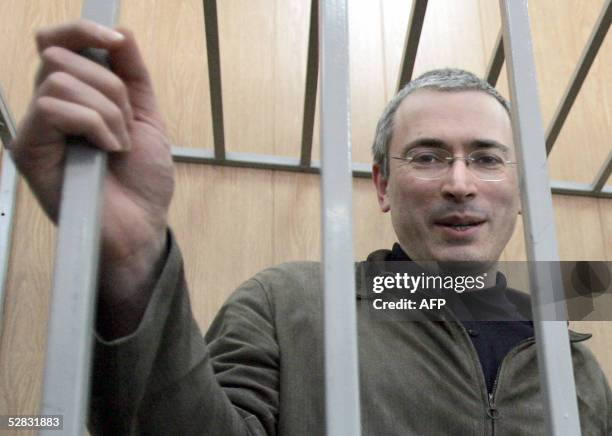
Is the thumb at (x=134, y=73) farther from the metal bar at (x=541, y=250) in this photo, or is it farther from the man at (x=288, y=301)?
the metal bar at (x=541, y=250)

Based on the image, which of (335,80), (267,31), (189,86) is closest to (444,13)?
(267,31)

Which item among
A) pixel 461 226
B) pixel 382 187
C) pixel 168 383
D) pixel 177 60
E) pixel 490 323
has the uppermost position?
pixel 177 60

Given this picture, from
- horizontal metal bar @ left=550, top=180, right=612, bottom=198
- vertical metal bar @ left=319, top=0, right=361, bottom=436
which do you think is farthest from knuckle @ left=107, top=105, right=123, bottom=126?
horizontal metal bar @ left=550, top=180, right=612, bottom=198

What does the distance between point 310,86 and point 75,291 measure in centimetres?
73

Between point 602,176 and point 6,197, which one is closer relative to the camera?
point 6,197

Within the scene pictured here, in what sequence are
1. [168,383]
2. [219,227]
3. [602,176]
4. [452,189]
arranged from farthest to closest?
Answer: [602,176]
[219,227]
[452,189]
[168,383]

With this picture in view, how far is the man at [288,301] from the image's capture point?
400 mm

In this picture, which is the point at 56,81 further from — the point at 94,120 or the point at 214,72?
the point at 214,72

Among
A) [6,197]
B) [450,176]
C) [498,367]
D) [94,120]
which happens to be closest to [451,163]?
[450,176]

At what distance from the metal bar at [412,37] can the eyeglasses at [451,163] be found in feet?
0.50

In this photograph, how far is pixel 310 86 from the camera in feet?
3.42

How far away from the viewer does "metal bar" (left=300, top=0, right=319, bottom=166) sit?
0.93m

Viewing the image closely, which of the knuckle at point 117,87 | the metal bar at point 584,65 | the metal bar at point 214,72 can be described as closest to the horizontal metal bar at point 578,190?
the metal bar at point 584,65

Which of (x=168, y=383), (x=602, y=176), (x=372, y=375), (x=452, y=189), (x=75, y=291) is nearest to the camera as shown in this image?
(x=75, y=291)
